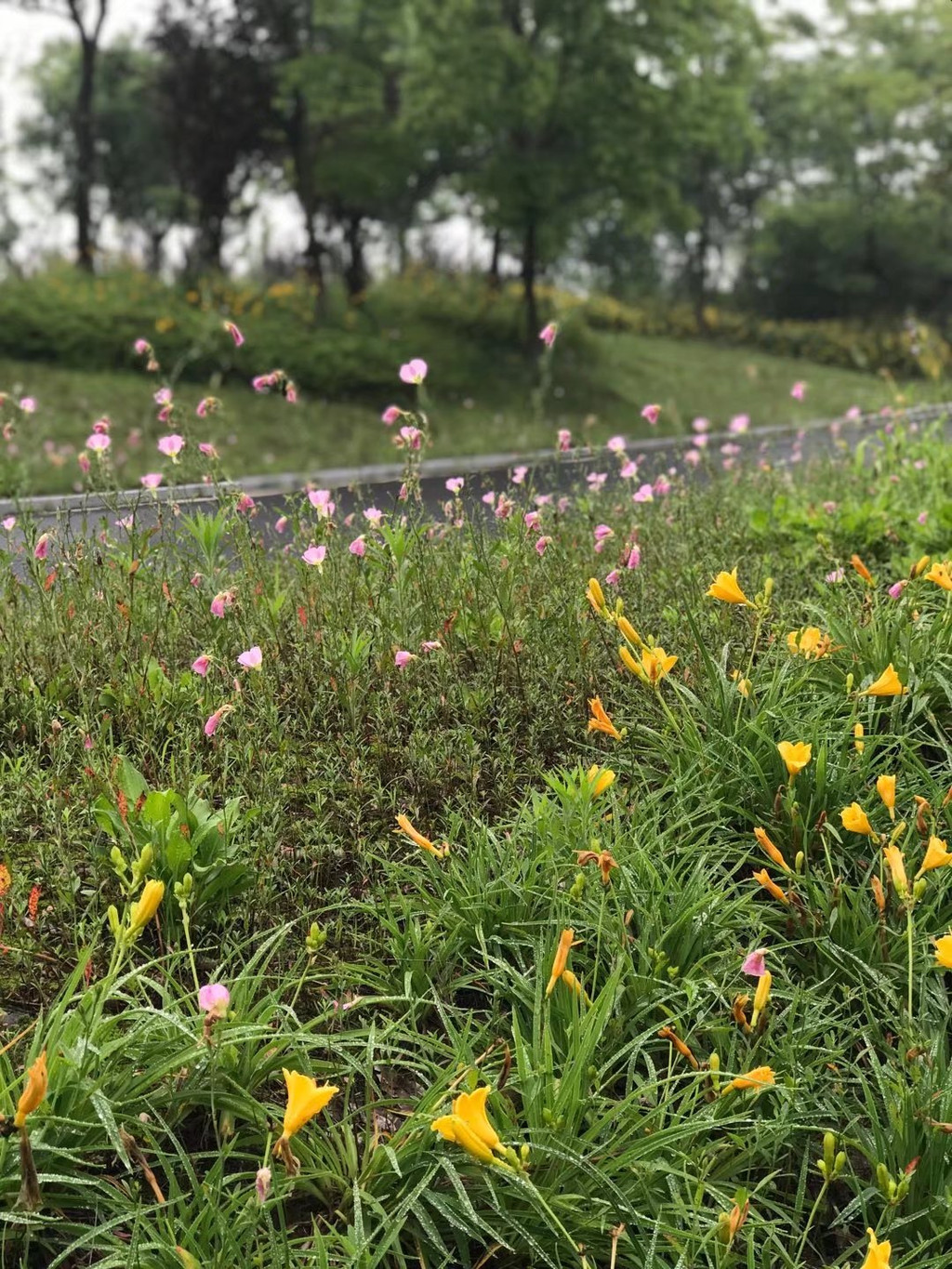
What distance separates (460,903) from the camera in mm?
2607

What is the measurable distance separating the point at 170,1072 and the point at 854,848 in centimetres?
187

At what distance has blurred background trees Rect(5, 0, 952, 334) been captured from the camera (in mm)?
15586

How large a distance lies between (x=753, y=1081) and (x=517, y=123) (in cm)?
1576

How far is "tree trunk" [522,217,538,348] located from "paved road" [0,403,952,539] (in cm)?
437

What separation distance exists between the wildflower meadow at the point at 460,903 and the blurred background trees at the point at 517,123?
515 inches

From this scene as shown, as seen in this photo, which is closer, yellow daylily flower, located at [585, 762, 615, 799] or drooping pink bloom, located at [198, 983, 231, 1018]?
drooping pink bloom, located at [198, 983, 231, 1018]

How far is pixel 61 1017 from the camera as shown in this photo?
2.10 metres

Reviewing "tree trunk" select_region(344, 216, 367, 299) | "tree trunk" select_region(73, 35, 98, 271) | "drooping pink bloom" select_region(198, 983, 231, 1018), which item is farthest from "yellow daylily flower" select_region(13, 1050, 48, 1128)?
"tree trunk" select_region(344, 216, 367, 299)

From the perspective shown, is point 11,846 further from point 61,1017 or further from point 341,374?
point 341,374

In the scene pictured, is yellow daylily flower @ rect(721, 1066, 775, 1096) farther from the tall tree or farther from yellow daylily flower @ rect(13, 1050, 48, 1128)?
the tall tree

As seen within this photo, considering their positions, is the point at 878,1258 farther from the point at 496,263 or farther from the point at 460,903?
the point at 496,263

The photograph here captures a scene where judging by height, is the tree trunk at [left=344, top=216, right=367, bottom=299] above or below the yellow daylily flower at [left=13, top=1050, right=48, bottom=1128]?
below

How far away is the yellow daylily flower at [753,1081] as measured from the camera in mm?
1922

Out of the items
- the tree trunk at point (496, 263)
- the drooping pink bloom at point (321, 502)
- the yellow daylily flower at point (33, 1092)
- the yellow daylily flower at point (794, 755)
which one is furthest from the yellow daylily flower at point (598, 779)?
the tree trunk at point (496, 263)
